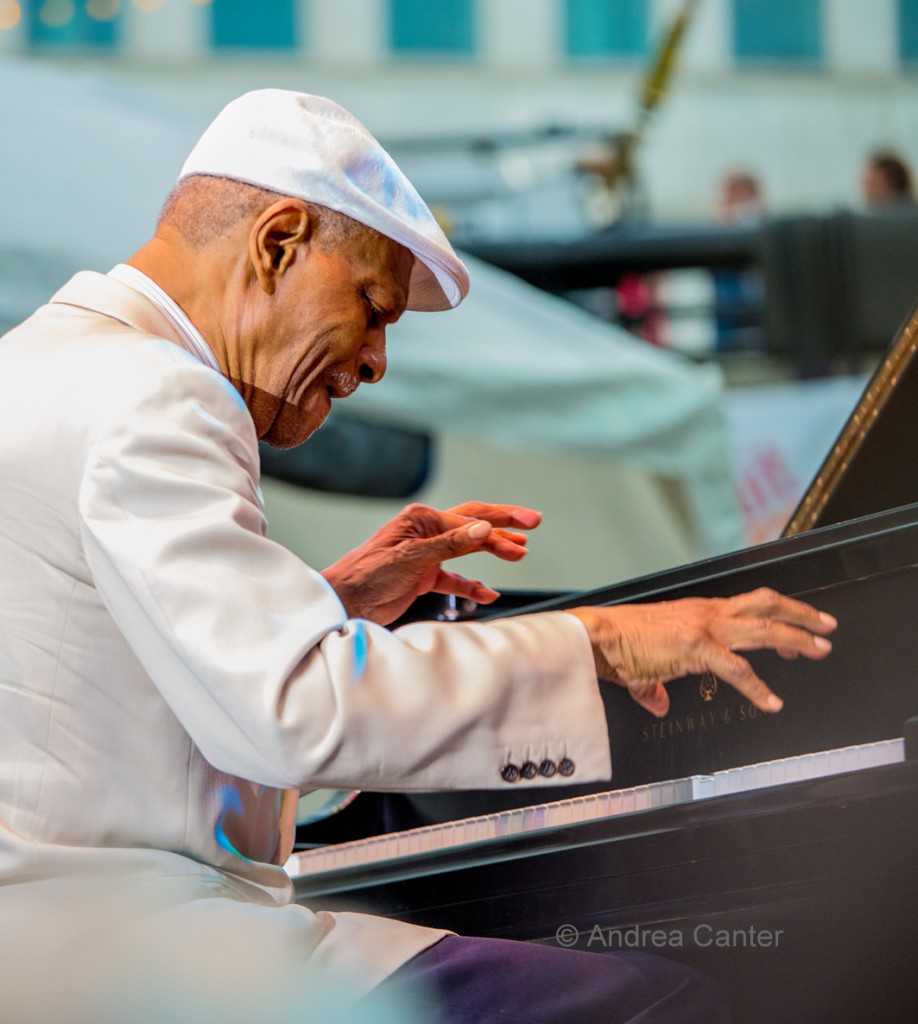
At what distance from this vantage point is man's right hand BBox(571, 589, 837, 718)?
4.74 feet

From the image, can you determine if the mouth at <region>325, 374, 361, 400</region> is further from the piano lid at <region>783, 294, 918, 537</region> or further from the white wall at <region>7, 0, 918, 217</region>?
the white wall at <region>7, 0, 918, 217</region>

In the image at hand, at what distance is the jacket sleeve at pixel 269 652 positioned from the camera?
1.33 m

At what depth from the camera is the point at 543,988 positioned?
5.18 ft

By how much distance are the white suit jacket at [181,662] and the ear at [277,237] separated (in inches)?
6.0

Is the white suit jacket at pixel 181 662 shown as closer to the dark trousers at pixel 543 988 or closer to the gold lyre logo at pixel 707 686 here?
the dark trousers at pixel 543 988

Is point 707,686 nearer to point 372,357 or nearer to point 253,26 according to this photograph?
point 372,357

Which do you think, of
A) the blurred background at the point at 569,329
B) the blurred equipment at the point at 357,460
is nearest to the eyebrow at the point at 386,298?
the blurred background at the point at 569,329

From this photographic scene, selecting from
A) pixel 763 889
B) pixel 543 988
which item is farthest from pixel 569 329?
pixel 543 988

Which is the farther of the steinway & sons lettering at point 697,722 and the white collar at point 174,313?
the steinway & sons lettering at point 697,722

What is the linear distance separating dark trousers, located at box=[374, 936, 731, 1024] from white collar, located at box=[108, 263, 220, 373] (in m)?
0.69

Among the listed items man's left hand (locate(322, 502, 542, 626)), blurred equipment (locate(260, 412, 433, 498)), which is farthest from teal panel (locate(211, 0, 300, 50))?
man's left hand (locate(322, 502, 542, 626))

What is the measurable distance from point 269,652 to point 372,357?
50cm

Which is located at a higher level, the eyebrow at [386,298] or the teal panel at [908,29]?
the teal panel at [908,29]

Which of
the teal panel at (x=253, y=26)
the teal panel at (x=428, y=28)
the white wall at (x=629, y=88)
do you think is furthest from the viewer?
the teal panel at (x=428, y=28)
